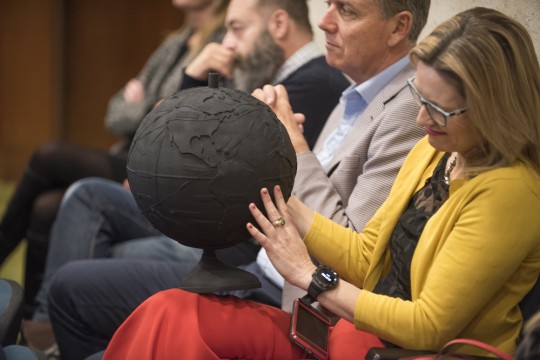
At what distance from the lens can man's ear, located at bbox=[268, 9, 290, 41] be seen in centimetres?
314

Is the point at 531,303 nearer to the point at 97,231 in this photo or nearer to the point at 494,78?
the point at 494,78

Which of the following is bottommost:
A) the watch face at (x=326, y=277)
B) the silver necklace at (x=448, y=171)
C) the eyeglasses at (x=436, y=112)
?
the watch face at (x=326, y=277)

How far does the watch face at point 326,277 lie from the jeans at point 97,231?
1158mm

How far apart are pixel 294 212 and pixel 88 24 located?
4360 millimetres

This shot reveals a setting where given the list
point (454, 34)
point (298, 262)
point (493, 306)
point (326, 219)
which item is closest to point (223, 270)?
point (298, 262)

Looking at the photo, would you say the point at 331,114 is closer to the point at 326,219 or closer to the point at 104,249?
the point at 326,219

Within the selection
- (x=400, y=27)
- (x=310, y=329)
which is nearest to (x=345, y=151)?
(x=400, y=27)

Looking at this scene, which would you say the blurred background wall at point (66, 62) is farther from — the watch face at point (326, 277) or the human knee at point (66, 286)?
the watch face at point (326, 277)

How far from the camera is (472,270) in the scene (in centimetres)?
171

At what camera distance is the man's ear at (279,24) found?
10.3ft

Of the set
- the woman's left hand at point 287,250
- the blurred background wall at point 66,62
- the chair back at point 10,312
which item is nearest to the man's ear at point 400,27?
the woman's left hand at point 287,250

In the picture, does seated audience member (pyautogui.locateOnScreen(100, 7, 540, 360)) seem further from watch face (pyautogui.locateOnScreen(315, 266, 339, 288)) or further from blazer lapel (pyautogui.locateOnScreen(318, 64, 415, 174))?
blazer lapel (pyautogui.locateOnScreen(318, 64, 415, 174))

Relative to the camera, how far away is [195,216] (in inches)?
71.0

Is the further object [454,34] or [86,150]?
[86,150]
